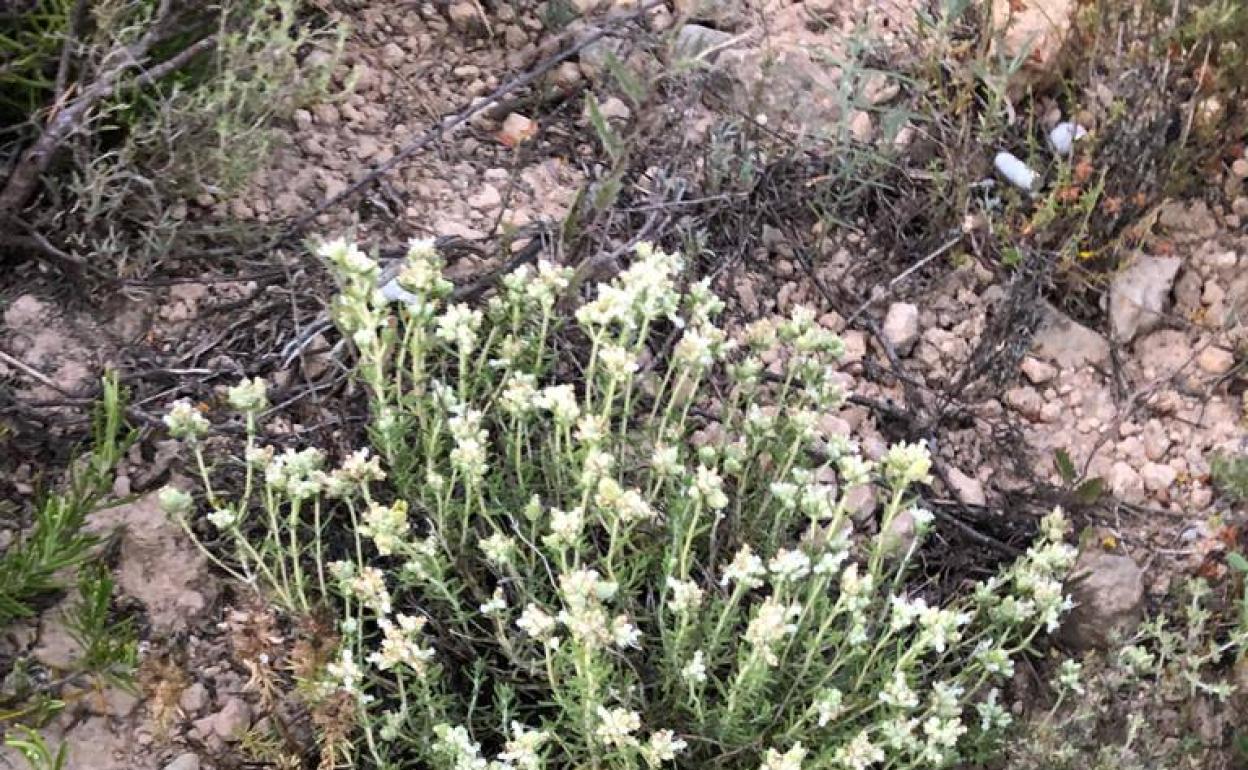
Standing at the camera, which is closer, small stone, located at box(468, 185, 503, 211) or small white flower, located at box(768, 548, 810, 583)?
small white flower, located at box(768, 548, 810, 583)

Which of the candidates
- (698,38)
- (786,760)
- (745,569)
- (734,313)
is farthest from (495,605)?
(698,38)

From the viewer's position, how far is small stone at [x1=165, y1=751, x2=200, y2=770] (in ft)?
8.24

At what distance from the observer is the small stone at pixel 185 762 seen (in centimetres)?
251

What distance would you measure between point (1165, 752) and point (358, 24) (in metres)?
2.54

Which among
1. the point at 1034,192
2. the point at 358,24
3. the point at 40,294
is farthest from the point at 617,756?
the point at 358,24

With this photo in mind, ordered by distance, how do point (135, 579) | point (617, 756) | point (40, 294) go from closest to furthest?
1. point (617, 756)
2. point (135, 579)
3. point (40, 294)

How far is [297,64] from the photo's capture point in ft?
11.2

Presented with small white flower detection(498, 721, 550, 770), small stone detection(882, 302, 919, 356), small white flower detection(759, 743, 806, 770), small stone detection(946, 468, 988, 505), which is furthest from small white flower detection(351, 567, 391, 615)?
small stone detection(882, 302, 919, 356)

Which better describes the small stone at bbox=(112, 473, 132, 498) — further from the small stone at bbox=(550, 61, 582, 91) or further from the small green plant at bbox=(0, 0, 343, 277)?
the small stone at bbox=(550, 61, 582, 91)

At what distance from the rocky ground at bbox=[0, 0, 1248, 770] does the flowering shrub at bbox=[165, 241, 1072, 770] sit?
234 millimetres

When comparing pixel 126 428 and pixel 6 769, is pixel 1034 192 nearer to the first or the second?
pixel 126 428

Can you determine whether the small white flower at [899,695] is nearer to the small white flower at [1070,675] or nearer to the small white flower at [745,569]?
the small white flower at [745,569]

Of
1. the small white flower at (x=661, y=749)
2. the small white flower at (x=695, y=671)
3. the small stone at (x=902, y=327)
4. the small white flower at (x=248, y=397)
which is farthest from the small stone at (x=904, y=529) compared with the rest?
the small white flower at (x=248, y=397)

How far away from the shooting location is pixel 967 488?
10.4 feet
